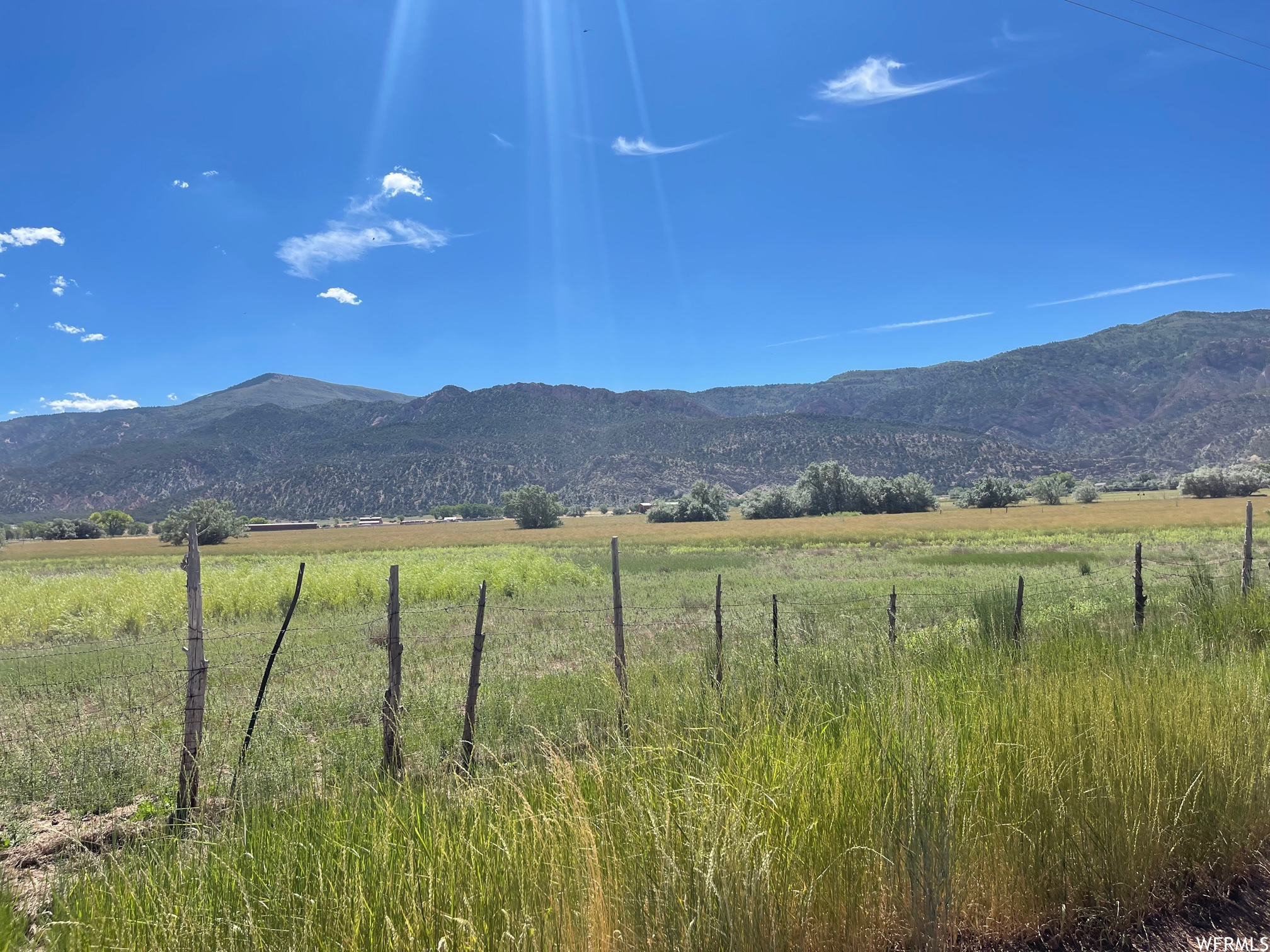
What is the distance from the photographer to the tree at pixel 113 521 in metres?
103

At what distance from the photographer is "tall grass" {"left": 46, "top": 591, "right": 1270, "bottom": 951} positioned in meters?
2.70

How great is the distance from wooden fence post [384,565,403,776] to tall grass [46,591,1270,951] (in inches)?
17.2

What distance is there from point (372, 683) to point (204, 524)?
76.5 metres

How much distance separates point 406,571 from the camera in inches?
961

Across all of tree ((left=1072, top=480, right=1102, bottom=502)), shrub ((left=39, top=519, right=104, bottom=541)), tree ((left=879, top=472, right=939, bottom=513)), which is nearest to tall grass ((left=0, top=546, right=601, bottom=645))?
tree ((left=879, top=472, right=939, bottom=513))

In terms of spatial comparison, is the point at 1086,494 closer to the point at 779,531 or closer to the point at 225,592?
the point at 779,531

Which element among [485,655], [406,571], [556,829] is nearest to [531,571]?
[406,571]

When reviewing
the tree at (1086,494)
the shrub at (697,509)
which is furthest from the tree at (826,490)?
the tree at (1086,494)

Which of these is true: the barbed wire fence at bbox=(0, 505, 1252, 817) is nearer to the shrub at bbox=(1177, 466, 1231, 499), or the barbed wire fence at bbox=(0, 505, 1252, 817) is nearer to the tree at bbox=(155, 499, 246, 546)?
the tree at bbox=(155, 499, 246, 546)

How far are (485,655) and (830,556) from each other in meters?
26.3

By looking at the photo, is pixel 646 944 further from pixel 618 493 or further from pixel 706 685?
pixel 618 493

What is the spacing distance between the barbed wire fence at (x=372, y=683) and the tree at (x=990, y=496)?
80.4 metres

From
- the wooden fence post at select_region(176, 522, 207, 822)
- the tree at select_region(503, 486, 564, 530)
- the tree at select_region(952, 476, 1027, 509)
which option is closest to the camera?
the wooden fence post at select_region(176, 522, 207, 822)

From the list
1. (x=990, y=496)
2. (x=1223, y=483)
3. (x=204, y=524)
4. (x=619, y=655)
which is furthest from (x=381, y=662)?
(x=1223, y=483)
